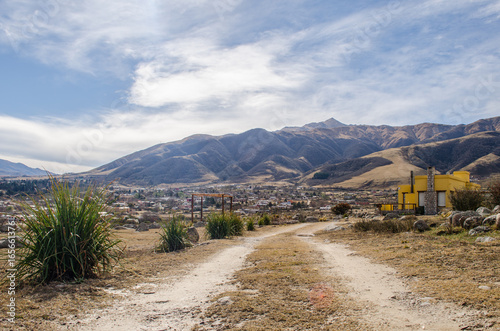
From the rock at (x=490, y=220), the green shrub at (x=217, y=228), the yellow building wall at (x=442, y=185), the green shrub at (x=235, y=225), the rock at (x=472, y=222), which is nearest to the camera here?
the rock at (x=490, y=220)

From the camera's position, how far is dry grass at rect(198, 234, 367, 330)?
4.15m

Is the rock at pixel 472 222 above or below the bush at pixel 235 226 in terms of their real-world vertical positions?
above

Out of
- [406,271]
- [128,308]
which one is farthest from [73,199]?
[406,271]

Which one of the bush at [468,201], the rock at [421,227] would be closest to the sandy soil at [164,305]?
the rock at [421,227]

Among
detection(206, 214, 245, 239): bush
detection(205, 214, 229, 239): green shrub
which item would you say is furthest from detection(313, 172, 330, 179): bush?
detection(205, 214, 229, 239): green shrub

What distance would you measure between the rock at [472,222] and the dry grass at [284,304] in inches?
289

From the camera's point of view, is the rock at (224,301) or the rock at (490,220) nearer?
the rock at (224,301)

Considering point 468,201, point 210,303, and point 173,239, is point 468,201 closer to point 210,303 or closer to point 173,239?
point 173,239

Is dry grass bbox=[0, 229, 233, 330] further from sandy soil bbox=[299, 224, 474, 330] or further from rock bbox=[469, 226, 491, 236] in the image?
rock bbox=[469, 226, 491, 236]

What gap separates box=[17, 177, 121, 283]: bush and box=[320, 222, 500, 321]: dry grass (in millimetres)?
6077

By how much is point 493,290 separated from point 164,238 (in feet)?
32.1

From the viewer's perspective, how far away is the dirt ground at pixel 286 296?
4152 millimetres

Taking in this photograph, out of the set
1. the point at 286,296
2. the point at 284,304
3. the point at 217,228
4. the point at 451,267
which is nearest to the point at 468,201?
the point at 451,267

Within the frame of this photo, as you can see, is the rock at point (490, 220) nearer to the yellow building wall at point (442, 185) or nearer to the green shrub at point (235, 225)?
the green shrub at point (235, 225)
